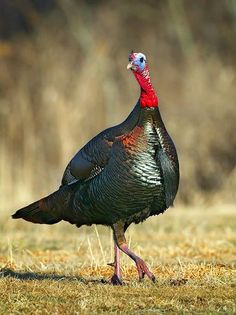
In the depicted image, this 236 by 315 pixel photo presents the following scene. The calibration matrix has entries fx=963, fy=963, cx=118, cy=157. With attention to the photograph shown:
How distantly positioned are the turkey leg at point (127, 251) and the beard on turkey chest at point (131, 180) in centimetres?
9

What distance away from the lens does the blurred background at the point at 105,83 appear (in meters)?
16.9

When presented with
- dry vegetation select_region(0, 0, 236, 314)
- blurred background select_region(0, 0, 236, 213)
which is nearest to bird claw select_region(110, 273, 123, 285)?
dry vegetation select_region(0, 0, 236, 314)

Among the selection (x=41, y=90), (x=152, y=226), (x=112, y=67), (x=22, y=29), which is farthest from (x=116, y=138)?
(x=22, y=29)

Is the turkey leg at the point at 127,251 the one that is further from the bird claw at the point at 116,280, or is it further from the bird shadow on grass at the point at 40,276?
the bird shadow on grass at the point at 40,276

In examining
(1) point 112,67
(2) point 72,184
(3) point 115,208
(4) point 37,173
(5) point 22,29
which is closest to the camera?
(3) point 115,208

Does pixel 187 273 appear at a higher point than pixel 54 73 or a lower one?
lower

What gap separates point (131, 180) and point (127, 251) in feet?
1.94

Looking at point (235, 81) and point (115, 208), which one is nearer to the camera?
point (115, 208)

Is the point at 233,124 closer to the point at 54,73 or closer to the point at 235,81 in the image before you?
the point at 235,81

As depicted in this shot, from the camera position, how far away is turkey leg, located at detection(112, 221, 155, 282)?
7.11m

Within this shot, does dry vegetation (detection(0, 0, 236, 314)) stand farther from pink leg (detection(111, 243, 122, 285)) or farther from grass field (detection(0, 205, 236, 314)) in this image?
pink leg (detection(111, 243, 122, 285))

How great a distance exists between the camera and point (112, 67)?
19.8 m

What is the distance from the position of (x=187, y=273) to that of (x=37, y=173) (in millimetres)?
9302

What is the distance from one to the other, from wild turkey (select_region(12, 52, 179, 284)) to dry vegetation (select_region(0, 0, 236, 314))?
1.66 feet
